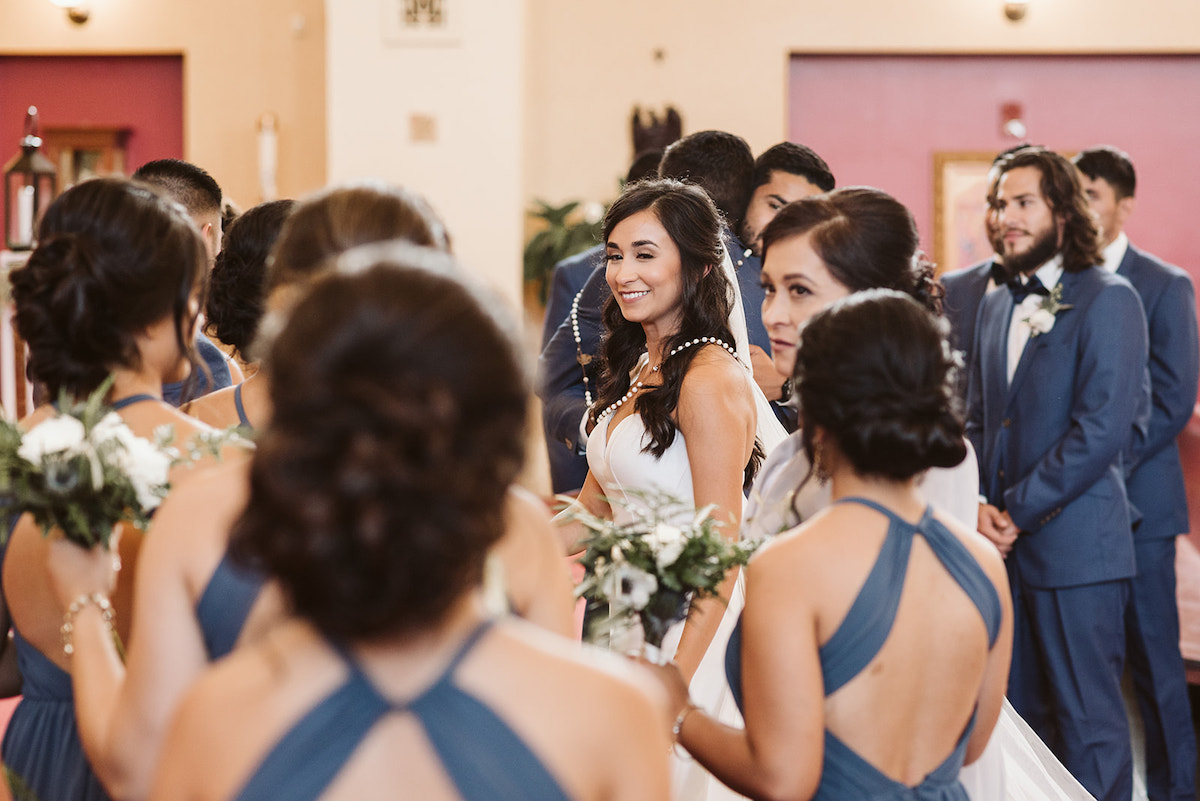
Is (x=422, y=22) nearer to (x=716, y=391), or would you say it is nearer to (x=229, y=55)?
(x=229, y=55)

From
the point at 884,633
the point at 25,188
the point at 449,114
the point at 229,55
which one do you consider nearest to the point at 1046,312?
the point at 884,633

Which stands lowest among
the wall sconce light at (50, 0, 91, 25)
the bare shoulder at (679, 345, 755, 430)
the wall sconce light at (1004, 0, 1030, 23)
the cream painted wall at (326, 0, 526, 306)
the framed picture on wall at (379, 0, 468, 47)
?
the bare shoulder at (679, 345, 755, 430)

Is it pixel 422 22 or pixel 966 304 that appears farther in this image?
pixel 422 22

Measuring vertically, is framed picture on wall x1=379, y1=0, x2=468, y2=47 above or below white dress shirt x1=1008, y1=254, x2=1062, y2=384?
above

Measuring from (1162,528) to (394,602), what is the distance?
3.69 meters

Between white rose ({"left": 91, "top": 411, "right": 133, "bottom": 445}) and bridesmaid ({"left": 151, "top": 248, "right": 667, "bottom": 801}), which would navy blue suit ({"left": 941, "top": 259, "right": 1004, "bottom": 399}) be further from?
bridesmaid ({"left": 151, "top": 248, "right": 667, "bottom": 801})

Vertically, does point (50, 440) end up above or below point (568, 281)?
below

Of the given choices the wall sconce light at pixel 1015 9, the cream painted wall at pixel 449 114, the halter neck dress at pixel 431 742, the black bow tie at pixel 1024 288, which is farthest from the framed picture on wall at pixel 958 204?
the halter neck dress at pixel 431 742

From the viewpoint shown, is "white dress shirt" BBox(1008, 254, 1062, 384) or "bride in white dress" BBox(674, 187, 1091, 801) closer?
"bride in white dress" BBox(674, 187, 1091, 801)

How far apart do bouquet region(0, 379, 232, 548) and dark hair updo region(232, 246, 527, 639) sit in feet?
2.04

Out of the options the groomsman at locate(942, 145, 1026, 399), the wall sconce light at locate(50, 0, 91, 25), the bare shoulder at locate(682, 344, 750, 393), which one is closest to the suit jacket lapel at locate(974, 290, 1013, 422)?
the groomsman at locate(942, 145, 1026, 399)

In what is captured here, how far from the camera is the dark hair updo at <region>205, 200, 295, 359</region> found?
221 centimetres

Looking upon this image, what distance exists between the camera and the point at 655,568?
1.81m

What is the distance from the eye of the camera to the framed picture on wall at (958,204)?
26.3ft
